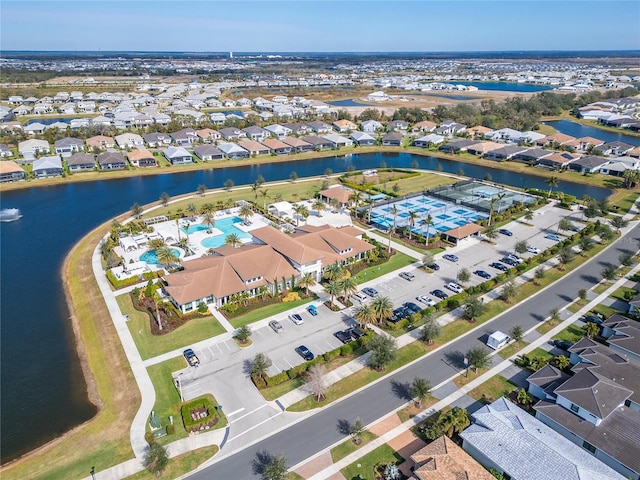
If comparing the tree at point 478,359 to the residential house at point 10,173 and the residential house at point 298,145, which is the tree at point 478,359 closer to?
the residential house at point 298,145

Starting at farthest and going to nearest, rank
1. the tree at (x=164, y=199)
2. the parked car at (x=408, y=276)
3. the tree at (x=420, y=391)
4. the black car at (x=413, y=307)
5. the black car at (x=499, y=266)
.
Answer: the tree at (x=164, y=199)
the black car at (x=499, y=266)
the parked car at (x=408, y=276)
the black car at (x=413, y=307)
the tree at (x=420, y=391)

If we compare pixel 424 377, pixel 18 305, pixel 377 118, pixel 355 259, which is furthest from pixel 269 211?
pixel 377 118

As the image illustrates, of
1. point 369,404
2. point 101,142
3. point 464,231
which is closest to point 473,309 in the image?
point 369,404

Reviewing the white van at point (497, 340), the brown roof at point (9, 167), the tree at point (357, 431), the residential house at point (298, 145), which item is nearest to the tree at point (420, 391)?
the tree at point (357, 431)

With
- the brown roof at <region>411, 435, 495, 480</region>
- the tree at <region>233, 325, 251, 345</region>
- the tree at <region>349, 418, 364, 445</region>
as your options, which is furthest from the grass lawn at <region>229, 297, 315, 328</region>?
the brown roof at <region>411, 435, 495, 480</region>

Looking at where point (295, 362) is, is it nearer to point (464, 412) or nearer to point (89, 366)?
point (464, 412)

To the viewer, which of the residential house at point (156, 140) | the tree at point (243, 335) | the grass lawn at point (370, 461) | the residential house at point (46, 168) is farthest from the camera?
the residential house at point (156, 140)
